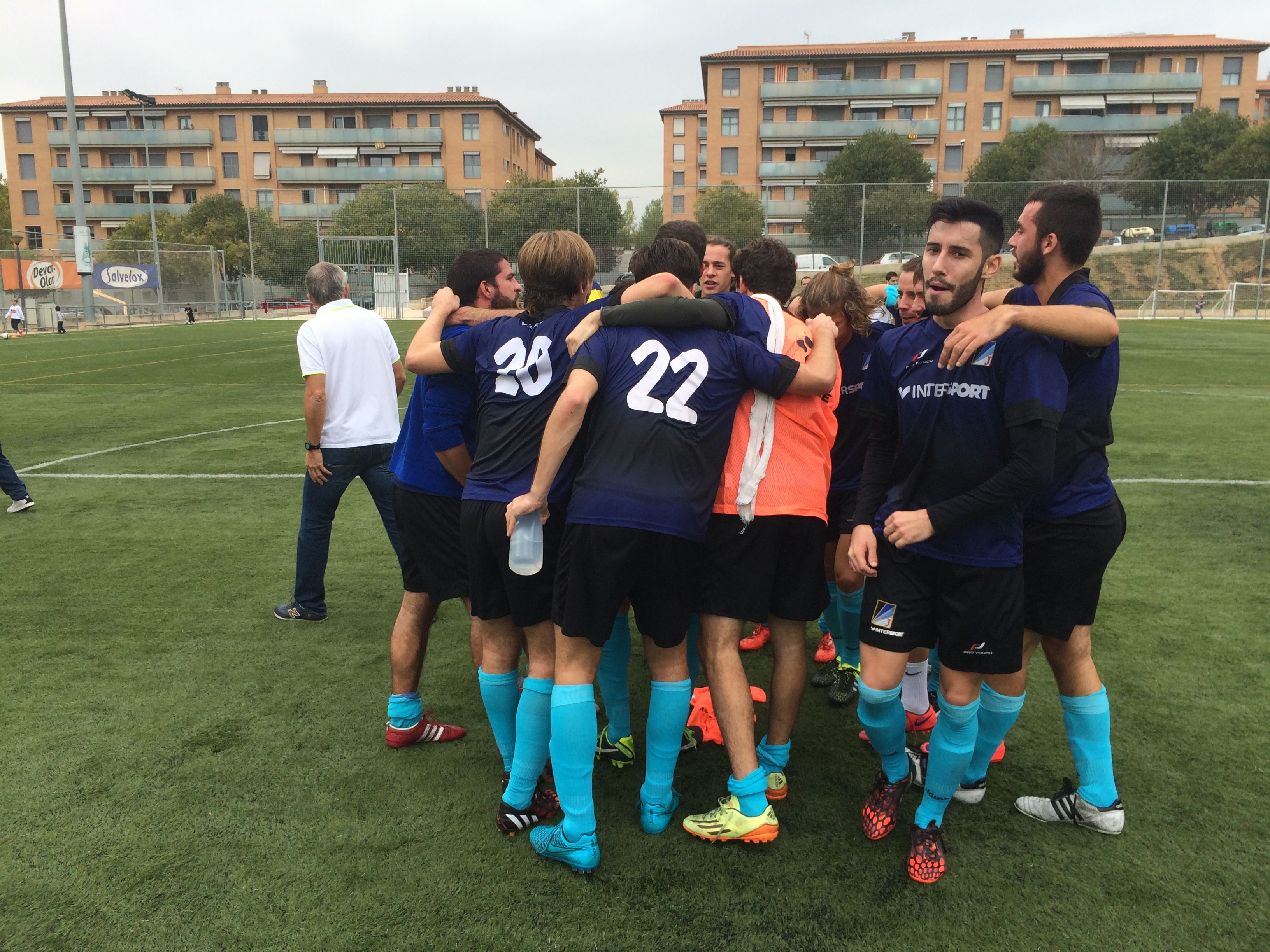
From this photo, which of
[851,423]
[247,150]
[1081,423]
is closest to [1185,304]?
[851,423]

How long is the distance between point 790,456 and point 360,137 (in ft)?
262

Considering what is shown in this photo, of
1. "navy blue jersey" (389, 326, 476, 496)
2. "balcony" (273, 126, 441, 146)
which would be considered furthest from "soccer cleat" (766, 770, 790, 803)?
"balcony" (273, 126, 441, 146)

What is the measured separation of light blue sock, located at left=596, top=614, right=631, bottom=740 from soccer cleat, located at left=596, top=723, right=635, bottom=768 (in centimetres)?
2

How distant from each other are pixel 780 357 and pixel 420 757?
7.14 ft

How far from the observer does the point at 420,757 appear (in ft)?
11.8

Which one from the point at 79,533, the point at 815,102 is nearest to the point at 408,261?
the point at 79,533

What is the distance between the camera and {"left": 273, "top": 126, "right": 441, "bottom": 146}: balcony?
7338 cm

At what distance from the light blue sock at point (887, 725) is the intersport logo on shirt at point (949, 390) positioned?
38.0 inches

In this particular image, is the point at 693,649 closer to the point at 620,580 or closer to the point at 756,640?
the point at 756,640

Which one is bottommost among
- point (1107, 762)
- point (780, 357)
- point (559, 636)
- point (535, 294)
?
point (1107, 762)

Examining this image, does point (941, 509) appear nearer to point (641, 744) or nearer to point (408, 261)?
point (641, 744)

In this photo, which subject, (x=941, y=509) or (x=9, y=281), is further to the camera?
(x=9, y=281)

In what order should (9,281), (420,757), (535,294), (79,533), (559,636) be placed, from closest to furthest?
(559,636), (535,294), (420,757), (79,533), (9,281)

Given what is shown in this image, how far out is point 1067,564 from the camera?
2.82m
